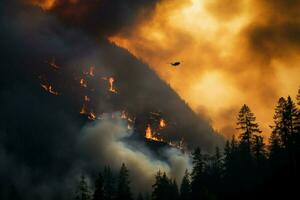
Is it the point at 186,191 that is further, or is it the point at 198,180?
the point at 186,191

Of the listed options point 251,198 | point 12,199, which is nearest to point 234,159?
point 251,198

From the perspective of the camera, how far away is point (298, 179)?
244ft

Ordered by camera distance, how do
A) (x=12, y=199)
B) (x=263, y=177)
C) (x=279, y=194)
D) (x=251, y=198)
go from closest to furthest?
(x=279, y=194), (x=251, y=198), (x=263, y=177), (x=12, y=199)

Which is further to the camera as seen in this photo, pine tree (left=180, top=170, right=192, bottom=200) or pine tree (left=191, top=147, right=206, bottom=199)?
pine tree (left=180, top=170, right=192, bottom=200)

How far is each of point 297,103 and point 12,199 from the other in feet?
416

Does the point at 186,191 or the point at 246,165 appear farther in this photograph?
the point at 186,191

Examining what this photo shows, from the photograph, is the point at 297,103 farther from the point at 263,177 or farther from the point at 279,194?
the point at 279,194

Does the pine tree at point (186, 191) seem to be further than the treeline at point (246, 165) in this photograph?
Yes

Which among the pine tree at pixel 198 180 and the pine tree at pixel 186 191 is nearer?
the pine tree at pixel 198 180

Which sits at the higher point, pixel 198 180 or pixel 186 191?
pixel 186 191

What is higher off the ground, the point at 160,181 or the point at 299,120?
the point at 299,120

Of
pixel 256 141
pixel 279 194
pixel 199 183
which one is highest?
pixel 256 141

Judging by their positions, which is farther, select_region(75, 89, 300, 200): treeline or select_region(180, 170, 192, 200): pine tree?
select_region(180, 170, 192, 200): pine tree

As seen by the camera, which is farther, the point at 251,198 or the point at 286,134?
the point at 286,134
